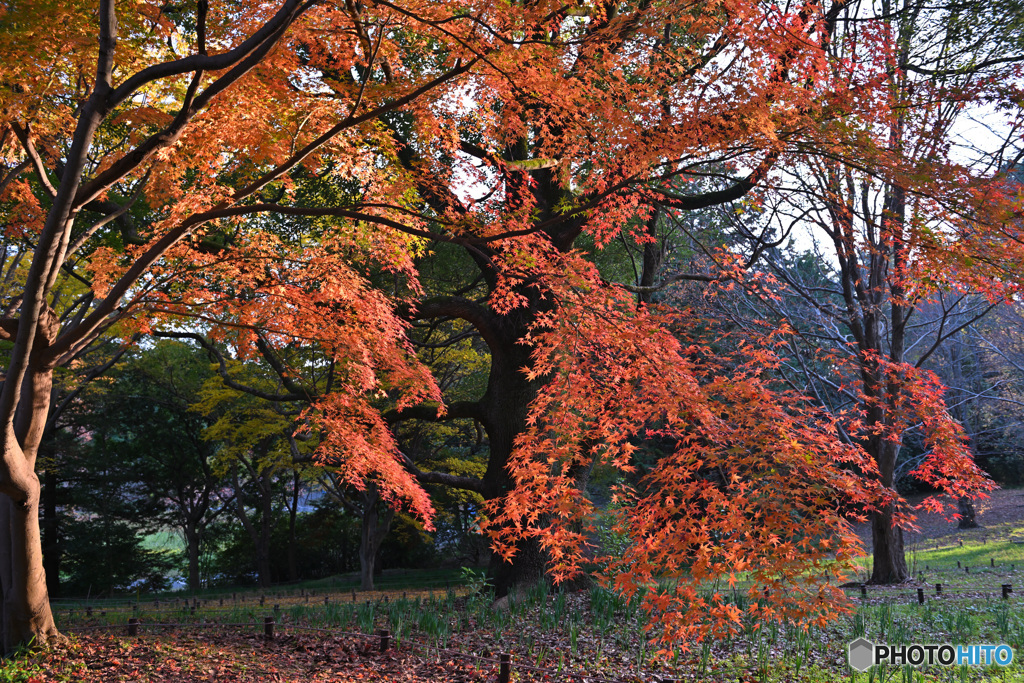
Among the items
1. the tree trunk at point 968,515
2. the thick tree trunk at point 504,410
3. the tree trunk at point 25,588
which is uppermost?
the thick tree trunk at point 504,410

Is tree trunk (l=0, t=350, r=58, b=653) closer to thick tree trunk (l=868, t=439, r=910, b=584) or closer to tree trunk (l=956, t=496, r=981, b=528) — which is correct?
thick tree trunk (l=868, t=439, r=910, b=584)

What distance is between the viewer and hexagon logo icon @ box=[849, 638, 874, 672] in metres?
5.98

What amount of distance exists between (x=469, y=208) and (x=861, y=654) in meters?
6.94

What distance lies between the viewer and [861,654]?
6.19 metres

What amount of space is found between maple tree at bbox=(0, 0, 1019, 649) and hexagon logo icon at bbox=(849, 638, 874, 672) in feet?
3.29

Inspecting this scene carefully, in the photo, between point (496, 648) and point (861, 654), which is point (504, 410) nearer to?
point (496, 648)

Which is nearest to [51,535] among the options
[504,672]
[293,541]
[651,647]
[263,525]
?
[263,525]

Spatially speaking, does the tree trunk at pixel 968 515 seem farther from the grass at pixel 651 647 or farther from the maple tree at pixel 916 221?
the grass at pixel 651 647

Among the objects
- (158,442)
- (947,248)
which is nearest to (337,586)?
(158,442)

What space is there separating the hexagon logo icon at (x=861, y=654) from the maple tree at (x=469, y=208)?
1002 mm

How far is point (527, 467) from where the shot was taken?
24.3 ft

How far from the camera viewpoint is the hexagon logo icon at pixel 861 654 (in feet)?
19.6

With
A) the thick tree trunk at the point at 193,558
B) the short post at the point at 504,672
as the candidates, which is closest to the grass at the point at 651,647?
the short post at the point at 504,672

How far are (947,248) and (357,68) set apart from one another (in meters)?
8.24
